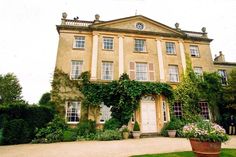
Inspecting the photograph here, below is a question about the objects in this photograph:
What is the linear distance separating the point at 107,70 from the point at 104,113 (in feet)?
13.6

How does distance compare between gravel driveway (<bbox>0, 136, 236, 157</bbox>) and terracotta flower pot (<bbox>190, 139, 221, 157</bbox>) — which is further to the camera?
gravel driveway (<bbox>0, 136, 236, 157</bbox>)

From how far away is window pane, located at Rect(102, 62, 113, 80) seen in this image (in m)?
16.9

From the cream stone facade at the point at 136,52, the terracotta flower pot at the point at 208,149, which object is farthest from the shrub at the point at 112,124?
the terracotta flower pot at the point at 208,149

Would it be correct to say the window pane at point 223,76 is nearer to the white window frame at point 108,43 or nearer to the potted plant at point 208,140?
the white window frame at point 108,43

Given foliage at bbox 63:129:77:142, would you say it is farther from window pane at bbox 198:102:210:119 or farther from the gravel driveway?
window pane at bbox 198:102:210:119

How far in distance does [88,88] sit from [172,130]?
7.94 m

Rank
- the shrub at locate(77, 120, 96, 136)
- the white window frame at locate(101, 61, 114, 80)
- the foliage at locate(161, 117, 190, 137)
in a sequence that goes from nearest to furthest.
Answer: the shrub at locate(77, 120, 96, 136) < the foliage at locate(161, 117, 190, 137) < the white window frame at locate(101, 61, 114, 80)

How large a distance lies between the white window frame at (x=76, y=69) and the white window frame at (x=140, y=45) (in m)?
5.95

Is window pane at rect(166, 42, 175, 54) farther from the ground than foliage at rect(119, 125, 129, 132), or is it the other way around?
window pane at rect(166, 42, 175, 54)

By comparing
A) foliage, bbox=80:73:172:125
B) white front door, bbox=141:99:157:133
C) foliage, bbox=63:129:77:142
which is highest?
foliage, bbox=80:73:172:125

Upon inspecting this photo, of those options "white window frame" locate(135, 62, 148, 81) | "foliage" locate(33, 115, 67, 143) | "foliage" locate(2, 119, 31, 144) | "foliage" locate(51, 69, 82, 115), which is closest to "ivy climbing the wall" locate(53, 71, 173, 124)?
"foliage" locate(51, 69, 82, 115)

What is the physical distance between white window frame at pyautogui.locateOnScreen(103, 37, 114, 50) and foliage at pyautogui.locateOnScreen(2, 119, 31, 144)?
10.00 m

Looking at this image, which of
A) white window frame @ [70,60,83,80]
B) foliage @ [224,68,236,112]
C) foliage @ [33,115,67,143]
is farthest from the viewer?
foliage @ [224,68,236,112]

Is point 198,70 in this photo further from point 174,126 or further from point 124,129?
point 124,129
